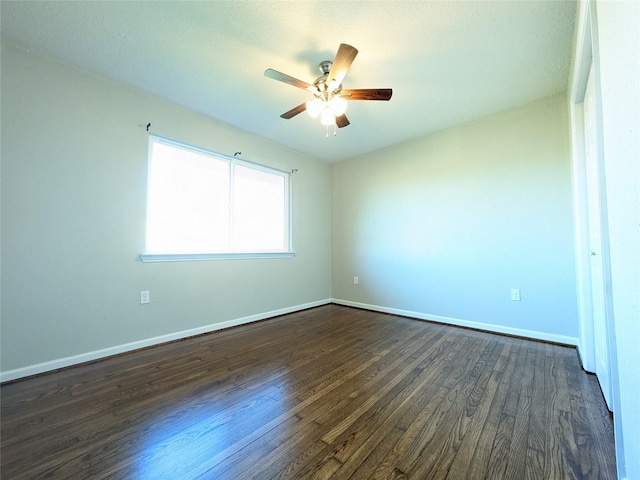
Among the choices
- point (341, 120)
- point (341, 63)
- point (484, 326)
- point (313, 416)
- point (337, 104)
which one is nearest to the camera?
point (313, 416)

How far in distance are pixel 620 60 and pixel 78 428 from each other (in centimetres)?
263

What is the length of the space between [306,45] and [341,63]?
38 cm

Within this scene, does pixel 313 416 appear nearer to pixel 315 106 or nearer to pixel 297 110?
pixel 315 106

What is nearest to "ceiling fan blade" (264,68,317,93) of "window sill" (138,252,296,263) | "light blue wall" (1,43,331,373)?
"light blue wall" (1,43,331,373)

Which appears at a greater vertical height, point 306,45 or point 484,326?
point 306,45

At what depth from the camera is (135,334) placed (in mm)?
2348

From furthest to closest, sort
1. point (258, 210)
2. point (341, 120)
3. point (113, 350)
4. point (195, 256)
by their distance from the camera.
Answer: point (258, 210) < point (195, 256) < point (341, 120) < point (113, 350)

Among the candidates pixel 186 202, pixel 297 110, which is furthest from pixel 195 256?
pixel 297 110

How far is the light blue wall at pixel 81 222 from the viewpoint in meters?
1.85

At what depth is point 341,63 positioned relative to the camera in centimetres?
169

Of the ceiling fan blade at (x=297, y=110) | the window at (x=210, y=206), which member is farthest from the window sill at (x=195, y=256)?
the ceiling fan blade at (x=297, y=110)

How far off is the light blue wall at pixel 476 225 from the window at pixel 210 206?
1364 millimetres

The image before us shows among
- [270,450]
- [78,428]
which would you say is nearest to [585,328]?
[270,450]

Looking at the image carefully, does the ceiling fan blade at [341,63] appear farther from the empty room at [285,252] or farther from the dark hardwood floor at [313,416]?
the dark hardwood floor at [313,416]
